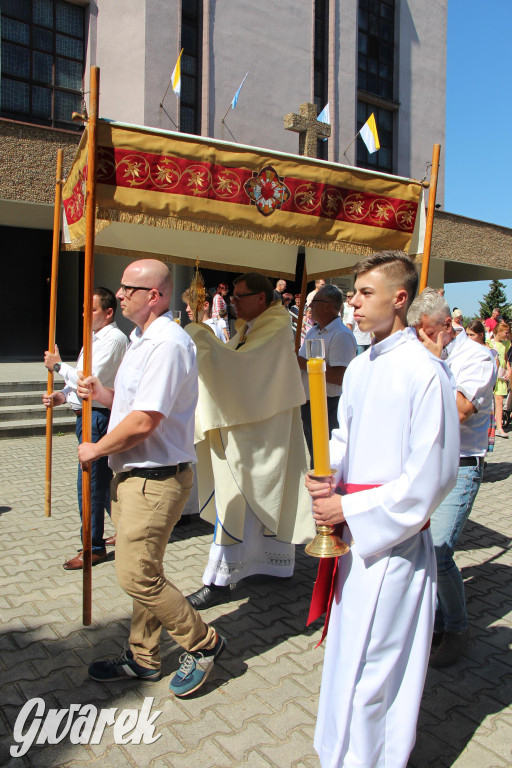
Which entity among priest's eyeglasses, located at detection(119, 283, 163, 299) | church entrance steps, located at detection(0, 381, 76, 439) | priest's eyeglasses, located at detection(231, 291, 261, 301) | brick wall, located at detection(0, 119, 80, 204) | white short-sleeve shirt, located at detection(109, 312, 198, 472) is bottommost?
church entrance steps, located at detection(0, 381, 76, 439)

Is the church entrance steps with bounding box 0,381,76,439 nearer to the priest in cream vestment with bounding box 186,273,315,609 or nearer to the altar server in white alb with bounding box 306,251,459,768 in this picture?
the priest in cream vestment with bounding box 186,273,315,609

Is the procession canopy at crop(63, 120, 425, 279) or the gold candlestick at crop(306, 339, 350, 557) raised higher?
the procession canopy at crop(63, 120, 425, 279)

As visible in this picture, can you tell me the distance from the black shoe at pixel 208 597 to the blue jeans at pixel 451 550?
1.31 m

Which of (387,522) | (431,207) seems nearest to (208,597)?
(387,522)

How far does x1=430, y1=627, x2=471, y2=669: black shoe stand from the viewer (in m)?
3.21

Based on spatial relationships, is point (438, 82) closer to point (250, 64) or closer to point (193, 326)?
point (250, 64)

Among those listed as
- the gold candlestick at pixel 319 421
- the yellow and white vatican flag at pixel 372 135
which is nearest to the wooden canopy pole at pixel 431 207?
the gold candlestick at pixel 319 421

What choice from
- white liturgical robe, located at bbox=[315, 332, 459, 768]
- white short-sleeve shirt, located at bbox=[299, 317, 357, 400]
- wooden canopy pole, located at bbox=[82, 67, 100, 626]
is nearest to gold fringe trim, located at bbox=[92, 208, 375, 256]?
wooden canopy pole, located at bbox=[82, 67, 100, 626]

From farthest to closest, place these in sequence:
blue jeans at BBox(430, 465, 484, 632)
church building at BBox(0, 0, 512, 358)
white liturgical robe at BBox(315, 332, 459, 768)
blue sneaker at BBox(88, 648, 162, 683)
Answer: church building at BBox(0, 0, 512, 358) < blue jeans at BBox(430, 465, 484, 632) < blue sneaker at BBox(88, 648, 162, 683) < white liturgical robe at BBox(315, 332, 459, 768)

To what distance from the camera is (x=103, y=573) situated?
427 centimetres

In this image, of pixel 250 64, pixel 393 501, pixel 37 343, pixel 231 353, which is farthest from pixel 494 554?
pixel 250 64

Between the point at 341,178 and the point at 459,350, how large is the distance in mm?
1323

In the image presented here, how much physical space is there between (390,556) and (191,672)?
1318 millimetres

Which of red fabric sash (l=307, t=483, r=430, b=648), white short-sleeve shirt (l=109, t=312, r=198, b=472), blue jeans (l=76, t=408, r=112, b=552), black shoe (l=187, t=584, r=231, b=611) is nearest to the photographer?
red fabric sash (l=307, t=483, r=430, b=648)
